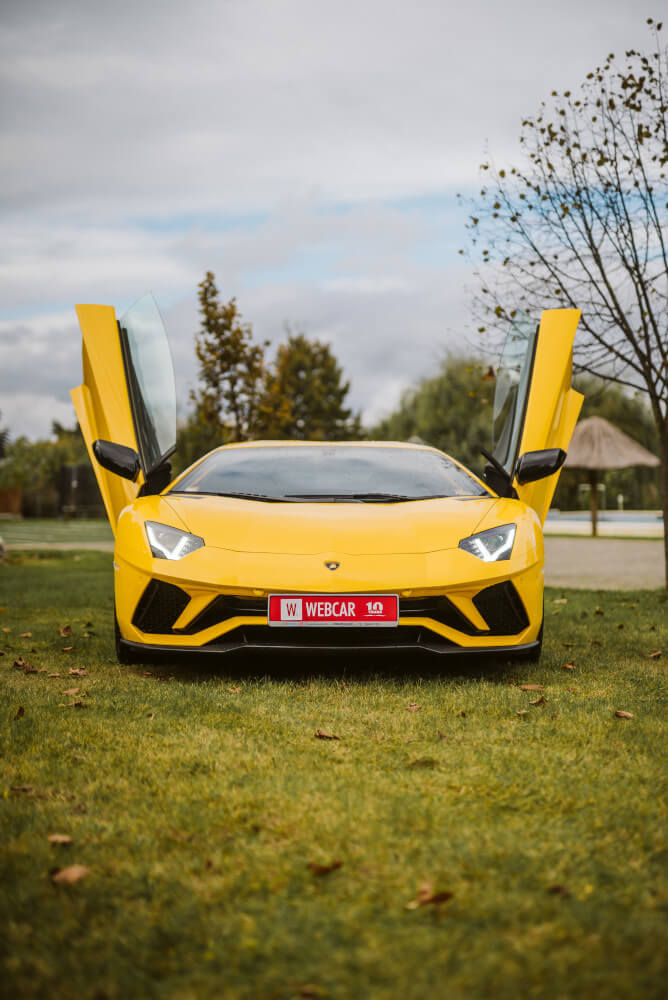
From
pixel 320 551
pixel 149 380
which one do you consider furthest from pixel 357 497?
pixel 149 380

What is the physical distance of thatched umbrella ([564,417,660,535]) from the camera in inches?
949

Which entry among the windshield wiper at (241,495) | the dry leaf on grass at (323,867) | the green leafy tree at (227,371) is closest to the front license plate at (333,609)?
the windshield wiper at (241,495)

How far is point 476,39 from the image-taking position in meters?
9.57

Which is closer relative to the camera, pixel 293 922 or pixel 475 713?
pixel 293 922

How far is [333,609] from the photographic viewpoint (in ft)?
13.1

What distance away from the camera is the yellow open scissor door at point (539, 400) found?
5.33m

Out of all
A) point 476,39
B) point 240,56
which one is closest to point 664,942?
point 476,39

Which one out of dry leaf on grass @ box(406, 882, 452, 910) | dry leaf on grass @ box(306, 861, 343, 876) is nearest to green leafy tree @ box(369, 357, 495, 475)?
dry leaf on grass @ box(306, 861, 343, 876)

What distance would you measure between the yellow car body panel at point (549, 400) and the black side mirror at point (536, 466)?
27 centimetres

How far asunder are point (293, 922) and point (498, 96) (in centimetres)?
853

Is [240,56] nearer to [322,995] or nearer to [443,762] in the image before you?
[443,762]

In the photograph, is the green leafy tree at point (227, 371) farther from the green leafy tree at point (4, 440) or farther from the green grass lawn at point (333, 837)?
the green leafy tree at point (4, 440)

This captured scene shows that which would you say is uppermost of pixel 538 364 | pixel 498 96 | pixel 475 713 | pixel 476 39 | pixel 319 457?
pixel 476 39

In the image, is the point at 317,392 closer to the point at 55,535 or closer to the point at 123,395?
the point at 55,535
